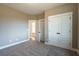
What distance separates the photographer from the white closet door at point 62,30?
2902 mm

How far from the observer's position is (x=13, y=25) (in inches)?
157

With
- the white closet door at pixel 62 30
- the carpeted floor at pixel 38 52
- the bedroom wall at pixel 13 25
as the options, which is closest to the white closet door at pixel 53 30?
the white closet door at pixel 62 30

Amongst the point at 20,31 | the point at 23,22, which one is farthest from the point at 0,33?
the point at 23,22

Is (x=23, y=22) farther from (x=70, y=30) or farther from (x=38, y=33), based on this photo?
(x=70, y=30)

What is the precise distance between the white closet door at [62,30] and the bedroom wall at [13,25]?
0.99 m

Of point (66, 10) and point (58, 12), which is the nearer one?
point (66, 10)

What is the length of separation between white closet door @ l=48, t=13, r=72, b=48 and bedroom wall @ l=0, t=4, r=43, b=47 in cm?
99

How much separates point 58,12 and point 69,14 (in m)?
0.53

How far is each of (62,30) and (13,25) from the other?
95.8 inches

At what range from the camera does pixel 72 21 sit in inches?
113

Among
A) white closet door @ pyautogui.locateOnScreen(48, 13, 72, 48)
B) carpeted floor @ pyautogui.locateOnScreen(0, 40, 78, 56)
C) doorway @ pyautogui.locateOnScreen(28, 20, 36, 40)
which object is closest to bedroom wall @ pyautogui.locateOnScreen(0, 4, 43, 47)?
doorway @ pyautogui.locateOnScreen(28, 20, 36, 40)

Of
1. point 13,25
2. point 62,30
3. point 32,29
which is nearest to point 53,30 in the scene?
point 62,30

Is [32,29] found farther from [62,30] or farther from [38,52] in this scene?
[62,30]

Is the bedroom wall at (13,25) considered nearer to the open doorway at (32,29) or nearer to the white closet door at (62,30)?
the open doorway at (32,29)
